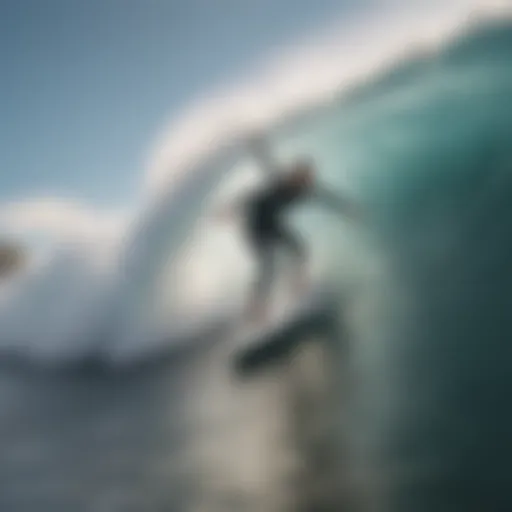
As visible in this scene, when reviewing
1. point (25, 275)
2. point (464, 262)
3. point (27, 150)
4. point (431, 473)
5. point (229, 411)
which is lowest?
point (431, 473)

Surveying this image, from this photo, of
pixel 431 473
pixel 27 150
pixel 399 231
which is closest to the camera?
pixel 431 473

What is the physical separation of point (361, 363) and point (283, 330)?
0.13 meters

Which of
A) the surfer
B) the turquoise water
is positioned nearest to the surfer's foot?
the surfer

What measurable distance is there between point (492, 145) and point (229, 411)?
0.59 metres

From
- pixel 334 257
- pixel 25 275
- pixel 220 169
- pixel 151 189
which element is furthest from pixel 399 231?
pixel 25 275

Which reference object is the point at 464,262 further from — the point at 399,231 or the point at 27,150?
the point at 27,150

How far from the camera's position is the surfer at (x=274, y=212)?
1.25 m

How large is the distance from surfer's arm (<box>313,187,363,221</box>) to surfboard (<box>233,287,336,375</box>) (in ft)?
0.43

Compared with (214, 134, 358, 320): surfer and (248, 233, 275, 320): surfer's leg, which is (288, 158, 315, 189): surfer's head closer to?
(214, 134, 358, 320): surfer

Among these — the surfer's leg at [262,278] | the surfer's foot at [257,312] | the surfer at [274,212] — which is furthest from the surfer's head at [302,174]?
the surfer's foot at [257,312]

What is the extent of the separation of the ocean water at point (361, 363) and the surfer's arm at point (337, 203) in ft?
0.05

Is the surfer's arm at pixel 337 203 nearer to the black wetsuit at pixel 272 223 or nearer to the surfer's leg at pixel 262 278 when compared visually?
the black wetsuit at pixel 272 223

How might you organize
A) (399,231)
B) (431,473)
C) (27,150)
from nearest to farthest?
(431,473)
(399,231)
(27,150)

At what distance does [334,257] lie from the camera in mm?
1255
